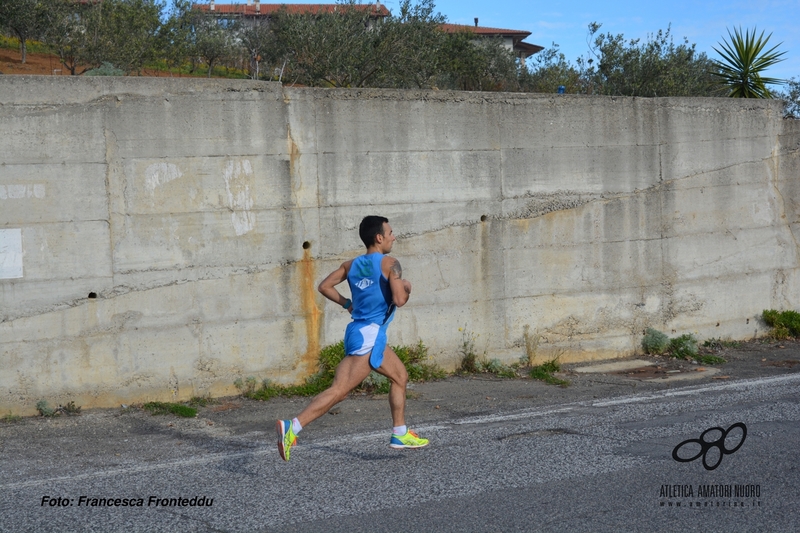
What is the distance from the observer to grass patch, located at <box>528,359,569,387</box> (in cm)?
883

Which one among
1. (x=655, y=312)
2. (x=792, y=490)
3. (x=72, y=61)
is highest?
(x=72, y=61)

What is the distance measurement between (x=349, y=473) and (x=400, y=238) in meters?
3.78

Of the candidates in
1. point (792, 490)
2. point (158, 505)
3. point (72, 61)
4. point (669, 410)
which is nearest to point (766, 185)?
point (669, 410)

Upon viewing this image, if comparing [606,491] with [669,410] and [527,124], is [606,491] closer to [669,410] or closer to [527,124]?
[669,410]

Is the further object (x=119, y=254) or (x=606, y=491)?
(x=119, y=254)

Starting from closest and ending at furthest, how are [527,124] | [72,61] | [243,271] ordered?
[243,271], [527,124], [72,61]

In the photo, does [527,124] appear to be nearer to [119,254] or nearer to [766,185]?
[766,185]

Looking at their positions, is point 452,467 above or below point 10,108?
below

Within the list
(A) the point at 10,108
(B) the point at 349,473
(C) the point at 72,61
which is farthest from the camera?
(C) the point at 72,61

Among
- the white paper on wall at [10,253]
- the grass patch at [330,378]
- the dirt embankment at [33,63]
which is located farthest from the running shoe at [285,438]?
the dirt embankment at [33,63]

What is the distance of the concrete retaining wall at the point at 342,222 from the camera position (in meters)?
7.45

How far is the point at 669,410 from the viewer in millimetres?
7258

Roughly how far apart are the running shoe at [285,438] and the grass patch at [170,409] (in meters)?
2.33

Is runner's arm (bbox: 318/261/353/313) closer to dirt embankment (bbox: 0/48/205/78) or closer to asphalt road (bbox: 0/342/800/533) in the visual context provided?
asphalt road (bbox: 0/342/800/533)
